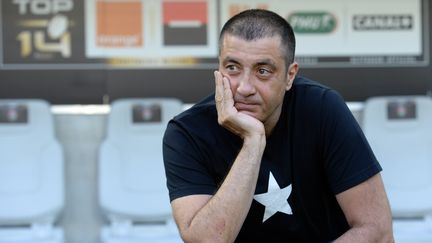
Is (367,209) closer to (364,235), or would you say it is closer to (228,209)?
(364,235)

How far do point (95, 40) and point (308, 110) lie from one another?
3175mm

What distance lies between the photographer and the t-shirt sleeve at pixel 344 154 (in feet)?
7.55

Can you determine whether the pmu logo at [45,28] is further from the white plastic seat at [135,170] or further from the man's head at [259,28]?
the man's head at [259,28]

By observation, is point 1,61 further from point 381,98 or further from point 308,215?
point 308,215

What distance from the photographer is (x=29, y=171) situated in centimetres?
529

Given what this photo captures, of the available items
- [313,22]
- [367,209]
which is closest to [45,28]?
[313,22]

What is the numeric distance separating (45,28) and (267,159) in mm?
3302

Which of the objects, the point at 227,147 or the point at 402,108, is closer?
the point at 227,147

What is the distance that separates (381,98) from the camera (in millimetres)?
5453

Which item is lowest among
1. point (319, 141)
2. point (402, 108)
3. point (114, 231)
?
point (114, 231)

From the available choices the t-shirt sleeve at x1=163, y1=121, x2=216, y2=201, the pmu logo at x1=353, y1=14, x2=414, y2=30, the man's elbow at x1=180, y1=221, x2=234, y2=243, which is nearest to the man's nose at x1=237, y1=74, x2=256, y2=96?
the t-shirt sleeve at x1=163, y1=121, x2=216, y2=201

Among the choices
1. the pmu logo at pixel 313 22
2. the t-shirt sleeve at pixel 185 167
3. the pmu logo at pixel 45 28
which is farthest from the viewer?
the pmu logo at pixel 313 22

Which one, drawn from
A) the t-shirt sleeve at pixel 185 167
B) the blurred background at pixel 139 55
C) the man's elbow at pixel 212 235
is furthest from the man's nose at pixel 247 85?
the blurred background at pixel 139 55

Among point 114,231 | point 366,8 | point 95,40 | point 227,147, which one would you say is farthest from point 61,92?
point 227,147
